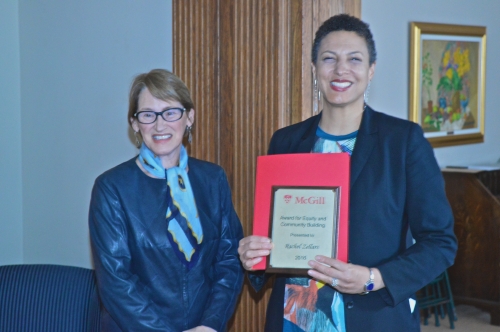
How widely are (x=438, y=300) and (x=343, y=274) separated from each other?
3.79 metres

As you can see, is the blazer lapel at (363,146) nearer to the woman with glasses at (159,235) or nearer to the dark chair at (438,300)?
the woman with glasses at (159,235)

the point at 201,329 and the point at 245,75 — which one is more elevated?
the point at 245,75

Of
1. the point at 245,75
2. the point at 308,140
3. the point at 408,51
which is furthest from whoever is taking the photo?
the point at 408,51

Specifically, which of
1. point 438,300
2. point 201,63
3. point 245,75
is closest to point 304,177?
point 245,75

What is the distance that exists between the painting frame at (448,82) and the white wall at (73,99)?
3113mm

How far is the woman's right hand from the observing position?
196 centimetres

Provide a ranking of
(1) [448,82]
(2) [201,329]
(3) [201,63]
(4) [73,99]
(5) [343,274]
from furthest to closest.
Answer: (1) [448,82]
(4) [73,99]
(3) [201,63]
(2) [201,329]
(5) [343,274]

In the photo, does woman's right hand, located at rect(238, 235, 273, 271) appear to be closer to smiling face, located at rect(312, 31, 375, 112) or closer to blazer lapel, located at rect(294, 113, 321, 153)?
blazer lapel, located at rect(294, 113, 321, 153)

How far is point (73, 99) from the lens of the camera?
4023 millimetres

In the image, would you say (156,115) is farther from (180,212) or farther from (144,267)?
(144,267)

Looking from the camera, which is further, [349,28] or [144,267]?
[144,267]

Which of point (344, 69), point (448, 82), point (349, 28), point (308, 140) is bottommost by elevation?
point (308, 140)

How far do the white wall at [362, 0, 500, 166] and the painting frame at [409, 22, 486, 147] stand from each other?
9 centimetres

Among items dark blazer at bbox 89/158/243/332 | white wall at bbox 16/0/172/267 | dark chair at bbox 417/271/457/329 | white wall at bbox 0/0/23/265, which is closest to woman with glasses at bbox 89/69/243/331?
dark blazer at bbox 89/158/243/332
